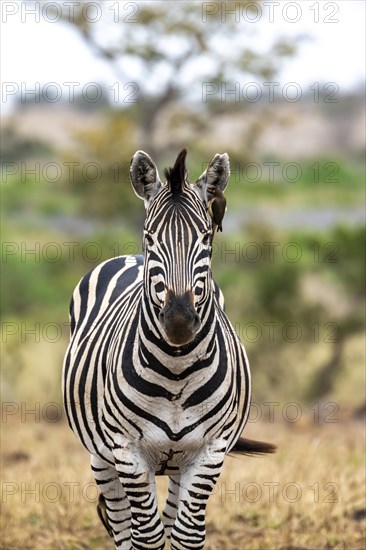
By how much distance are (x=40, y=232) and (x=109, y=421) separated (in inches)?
1027

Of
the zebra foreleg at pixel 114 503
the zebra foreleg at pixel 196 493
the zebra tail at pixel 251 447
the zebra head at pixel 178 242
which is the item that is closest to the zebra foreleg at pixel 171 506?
the zebra foreleg at pixel 114 503

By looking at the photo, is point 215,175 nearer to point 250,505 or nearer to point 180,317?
point 180,317

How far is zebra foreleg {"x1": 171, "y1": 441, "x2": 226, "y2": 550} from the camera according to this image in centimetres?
444

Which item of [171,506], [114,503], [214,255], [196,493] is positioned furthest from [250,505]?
[214,255]

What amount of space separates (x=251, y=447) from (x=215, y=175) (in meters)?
1.99

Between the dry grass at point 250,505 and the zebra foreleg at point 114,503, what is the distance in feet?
3.04

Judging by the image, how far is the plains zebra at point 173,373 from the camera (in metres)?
4.07

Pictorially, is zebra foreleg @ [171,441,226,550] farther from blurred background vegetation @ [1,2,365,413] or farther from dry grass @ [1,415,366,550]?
blurred background vegetation @ [1,2,365,413]

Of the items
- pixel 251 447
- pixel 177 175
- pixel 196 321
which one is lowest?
pixel 251 447

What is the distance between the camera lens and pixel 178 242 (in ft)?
13.4

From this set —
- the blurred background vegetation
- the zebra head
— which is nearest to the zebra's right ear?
the zebra head

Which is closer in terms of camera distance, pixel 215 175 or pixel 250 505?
pixel 215 175

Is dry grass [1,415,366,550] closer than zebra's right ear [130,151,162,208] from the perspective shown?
No

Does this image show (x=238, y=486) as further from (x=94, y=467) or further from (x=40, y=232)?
(x=40, y=232)
